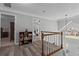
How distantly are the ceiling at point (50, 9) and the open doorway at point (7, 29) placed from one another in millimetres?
252

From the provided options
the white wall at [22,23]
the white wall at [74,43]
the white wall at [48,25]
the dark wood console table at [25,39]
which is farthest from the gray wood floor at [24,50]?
the white wall at [74,43]

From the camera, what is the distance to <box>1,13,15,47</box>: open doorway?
6.00ft

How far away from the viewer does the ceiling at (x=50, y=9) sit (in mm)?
1871

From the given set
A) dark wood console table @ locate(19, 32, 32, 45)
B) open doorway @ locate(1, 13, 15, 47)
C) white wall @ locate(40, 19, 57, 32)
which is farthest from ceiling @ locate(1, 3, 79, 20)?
dark wood console table @ locate(19, 32, 32, 45)

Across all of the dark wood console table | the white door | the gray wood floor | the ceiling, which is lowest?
the gray wood floor

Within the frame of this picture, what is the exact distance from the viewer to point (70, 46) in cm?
191

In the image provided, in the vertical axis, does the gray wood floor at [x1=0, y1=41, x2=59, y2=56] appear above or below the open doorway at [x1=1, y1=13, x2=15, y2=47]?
below

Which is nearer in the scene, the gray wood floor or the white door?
the gray wood floor

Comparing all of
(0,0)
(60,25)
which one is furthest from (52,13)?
(0,0)

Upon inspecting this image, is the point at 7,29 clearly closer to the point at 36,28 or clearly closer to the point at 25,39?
the point at 25,39

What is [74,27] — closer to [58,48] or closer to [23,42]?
[58,48]

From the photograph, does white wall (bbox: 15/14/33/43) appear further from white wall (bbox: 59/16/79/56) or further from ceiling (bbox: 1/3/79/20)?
white wall (bbox: 59/16/79/56)

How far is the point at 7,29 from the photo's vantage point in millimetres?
1850

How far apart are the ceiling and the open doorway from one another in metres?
0.25
